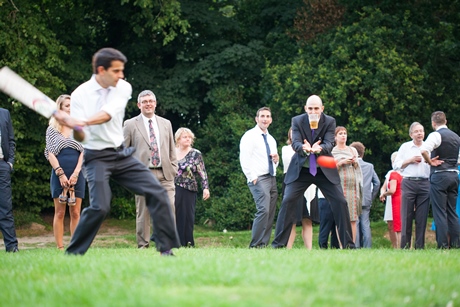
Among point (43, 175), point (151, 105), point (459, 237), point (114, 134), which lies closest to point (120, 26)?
point (43, 175)

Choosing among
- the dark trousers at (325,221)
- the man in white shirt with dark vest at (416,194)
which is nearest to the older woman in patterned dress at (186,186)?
the dark trousers at (325,221)

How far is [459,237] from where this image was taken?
14.7 m

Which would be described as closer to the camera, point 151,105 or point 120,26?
point 151,105

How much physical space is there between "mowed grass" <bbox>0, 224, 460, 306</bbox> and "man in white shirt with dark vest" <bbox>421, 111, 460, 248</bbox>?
6.17 metres

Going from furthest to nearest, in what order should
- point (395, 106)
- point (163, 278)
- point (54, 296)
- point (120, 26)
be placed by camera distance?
point (120, 26) → point (395, 106) → point (163, 278) → point (54, 296)

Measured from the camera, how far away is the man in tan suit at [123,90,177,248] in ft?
46.2

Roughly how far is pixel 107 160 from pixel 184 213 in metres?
7.18

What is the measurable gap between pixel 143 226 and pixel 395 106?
13.7 metres

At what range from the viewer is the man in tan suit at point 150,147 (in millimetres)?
14070

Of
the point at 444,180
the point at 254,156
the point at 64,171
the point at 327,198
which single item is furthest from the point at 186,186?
the point at 444,180

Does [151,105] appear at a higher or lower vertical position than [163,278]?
higher

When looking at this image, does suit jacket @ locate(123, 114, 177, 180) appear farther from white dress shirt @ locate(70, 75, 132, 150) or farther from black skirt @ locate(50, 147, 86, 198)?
white dress shirt @ locate(70, 75, 132, 150)

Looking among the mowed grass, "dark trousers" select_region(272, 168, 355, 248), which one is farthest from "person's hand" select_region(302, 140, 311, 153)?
the mowed grass

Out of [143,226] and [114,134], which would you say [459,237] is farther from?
[114,134]
